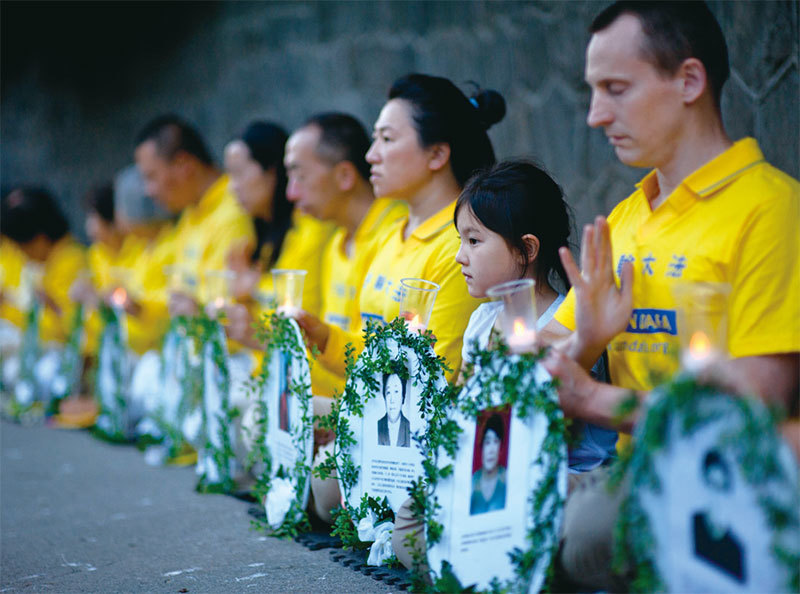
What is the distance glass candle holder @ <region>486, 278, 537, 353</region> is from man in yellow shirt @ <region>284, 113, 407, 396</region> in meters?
1.75

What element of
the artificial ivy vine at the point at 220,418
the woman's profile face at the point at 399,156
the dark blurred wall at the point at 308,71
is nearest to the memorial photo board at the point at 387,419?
the woman's profile face at the point at 399,156

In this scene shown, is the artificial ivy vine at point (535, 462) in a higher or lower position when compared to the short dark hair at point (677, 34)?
lower

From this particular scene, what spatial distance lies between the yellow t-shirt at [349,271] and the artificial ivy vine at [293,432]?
1.32 ft

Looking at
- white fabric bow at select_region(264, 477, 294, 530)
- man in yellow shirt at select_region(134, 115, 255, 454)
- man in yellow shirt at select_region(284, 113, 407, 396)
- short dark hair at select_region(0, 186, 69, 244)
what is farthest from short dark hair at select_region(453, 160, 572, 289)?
short dark hair at select_region(0, 186, 69, 244)

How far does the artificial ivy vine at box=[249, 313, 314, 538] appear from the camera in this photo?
297cm

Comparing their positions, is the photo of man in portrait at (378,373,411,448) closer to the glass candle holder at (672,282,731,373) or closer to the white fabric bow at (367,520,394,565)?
the white fabric bow at (367,520,394,565)

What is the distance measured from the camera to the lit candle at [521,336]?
7.03 ft

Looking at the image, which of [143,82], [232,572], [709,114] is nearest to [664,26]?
[709,114]

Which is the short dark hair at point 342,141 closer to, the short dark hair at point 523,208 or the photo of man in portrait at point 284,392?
the photo of man in portrait at point 284,392

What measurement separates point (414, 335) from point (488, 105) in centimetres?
110

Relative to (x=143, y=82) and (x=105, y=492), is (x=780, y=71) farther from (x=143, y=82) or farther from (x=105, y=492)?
(x=143, y=82)

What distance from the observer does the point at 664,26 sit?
2.17 metres

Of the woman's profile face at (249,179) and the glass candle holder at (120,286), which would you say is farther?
the glass candle holder at (120,286)

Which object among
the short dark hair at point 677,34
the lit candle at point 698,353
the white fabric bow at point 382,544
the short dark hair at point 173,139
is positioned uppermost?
the short dark hair at point 173,139
